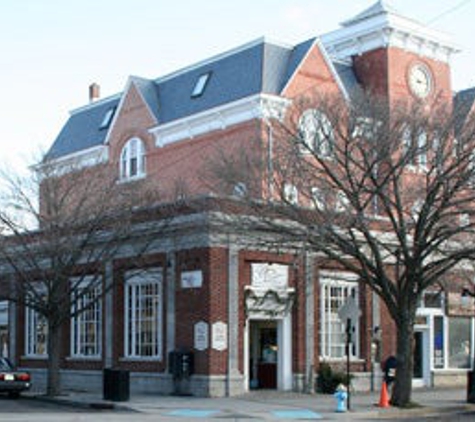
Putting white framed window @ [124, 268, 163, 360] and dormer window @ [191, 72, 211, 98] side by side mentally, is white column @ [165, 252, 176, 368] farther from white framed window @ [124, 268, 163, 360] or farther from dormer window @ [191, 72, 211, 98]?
dormer window @ [191, 72, 211, 98]

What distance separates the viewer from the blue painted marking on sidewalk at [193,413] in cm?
2362

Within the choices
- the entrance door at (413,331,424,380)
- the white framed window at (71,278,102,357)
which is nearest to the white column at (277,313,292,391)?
the white framed window at (71,278,102,357)

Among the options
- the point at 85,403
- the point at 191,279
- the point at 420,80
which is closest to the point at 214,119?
the point at 420,80

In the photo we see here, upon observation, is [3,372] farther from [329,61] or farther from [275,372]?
[329,61]

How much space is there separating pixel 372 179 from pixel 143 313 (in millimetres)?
10869

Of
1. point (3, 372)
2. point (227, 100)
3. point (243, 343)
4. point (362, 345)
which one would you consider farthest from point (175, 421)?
point (227, 100)

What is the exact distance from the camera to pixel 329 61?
4219 centimetres

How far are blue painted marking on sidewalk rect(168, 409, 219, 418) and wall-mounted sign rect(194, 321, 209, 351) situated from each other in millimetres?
4128

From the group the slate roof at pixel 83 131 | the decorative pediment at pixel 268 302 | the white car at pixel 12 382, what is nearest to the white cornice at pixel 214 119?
the slate roof at pixel 83 131

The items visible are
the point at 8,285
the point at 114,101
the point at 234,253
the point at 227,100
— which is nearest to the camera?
the point at 234,253

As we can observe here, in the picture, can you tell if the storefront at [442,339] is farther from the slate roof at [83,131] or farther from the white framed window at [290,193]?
the slate roof at [83,131]

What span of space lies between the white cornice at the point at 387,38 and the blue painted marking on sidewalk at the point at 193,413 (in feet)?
81.4

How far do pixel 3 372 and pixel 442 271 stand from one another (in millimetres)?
14058

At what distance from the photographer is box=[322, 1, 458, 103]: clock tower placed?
44.3 m
